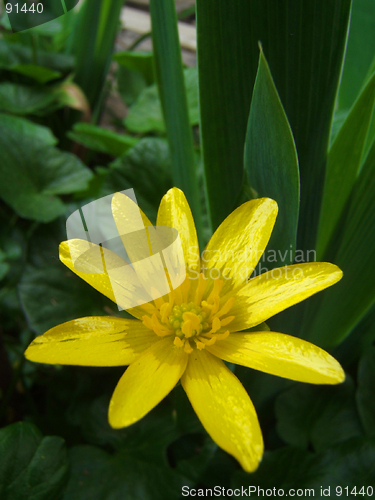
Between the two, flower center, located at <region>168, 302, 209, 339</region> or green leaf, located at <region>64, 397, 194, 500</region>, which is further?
green leaf, located at <region>64, 397, 194, 500</region>

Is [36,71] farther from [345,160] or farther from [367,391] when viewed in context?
[367,391]

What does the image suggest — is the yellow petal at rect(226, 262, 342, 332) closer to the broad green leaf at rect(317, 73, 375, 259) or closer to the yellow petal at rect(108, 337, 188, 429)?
the yellow petal at rect(108, 337, 188, 429)

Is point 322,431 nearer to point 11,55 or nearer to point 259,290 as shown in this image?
point 259,290

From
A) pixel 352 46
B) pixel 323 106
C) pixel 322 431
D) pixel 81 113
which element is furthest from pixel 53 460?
pixel 81 113

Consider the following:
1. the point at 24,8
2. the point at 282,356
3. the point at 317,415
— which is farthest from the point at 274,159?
the point at 317,415

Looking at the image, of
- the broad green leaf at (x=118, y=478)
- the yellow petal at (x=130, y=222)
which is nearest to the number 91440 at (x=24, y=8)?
the yellow petal at (x=130, y=222)

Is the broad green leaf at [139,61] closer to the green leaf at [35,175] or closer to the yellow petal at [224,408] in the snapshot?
the green leaf at [35,175]

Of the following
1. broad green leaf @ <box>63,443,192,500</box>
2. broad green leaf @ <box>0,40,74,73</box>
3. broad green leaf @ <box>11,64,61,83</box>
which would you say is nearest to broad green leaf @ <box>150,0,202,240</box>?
broad green leaf @ <box>63,443,192,500</box>
